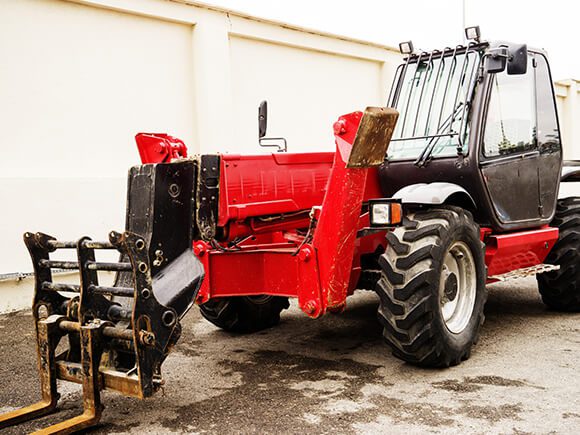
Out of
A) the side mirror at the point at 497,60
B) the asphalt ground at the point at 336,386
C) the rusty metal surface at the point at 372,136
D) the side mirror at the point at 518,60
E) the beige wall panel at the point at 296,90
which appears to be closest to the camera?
the asphalt ground at the point at 336,386

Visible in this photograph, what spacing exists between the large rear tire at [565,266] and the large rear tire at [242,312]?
2.52m

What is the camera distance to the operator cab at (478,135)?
535 centimetres

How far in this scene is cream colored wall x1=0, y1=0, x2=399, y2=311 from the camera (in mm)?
7402

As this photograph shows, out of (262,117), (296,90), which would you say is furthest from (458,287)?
(296,90)

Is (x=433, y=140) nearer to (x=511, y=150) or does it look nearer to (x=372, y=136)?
(x=511, y=150)

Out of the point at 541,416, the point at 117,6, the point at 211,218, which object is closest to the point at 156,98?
the point at 117,6

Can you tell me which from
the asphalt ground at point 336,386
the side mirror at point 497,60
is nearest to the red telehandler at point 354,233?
the side mirror at point 497,60

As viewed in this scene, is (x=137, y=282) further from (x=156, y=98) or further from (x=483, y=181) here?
(x=156, y=98)

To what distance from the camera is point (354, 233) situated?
4.66m

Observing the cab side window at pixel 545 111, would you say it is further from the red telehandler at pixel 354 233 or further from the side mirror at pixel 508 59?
the side mirror at pixel 508 59

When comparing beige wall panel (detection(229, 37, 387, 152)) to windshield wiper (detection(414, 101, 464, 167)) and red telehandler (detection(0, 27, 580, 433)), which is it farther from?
windshield wiper (detection(414, 101, 464, 167))

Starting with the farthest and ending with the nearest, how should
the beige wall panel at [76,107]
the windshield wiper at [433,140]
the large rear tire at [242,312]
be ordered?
1. the beige wall panel at [76,107]
2. the large rear tire at [242,312]
3. the windshield wiper at [433,140]

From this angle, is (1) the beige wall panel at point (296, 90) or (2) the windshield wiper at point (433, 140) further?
(1) the beige wall panel at point (296, 90)

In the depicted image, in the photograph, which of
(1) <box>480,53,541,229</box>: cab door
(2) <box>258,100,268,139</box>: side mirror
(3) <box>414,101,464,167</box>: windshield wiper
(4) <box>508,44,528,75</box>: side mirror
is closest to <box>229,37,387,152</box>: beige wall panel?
(2) <box>258,100,268,139</box>: side mirror
